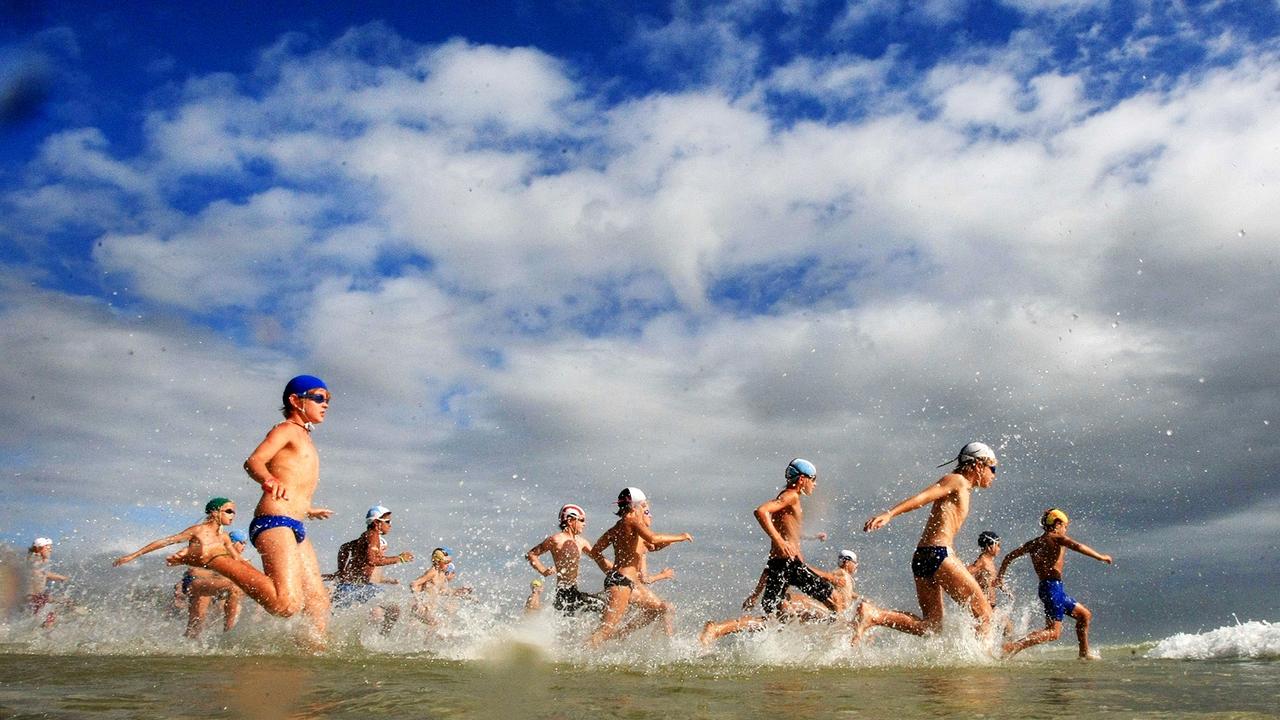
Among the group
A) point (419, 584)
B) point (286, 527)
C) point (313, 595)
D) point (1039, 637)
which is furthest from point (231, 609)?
point (1039, 637)

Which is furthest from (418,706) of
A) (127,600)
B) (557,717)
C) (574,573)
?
(127,600)

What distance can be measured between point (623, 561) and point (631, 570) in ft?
0.54

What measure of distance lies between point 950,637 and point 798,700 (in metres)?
4.22

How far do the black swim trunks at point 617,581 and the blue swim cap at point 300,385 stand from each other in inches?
160

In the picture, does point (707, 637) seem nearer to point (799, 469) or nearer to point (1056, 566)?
point (799, 469)

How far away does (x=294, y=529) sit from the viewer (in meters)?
6.31

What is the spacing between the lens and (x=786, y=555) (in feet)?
31.2

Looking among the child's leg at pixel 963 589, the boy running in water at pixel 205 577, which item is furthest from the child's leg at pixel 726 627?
the boy running in water at pixel 205 577

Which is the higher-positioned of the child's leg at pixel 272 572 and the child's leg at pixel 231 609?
the child's leg at pixel 272 572

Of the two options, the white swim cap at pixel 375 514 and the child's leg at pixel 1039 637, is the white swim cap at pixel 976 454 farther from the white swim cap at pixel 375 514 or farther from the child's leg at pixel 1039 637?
the white swim cap at pixel 375 514

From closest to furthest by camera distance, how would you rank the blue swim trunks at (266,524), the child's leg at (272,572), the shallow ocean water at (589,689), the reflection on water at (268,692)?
the reflection on water at (268,692), the shallow ocean water at (589,689), the child's leg at (272,572), the blue swim trunks at (266,524)

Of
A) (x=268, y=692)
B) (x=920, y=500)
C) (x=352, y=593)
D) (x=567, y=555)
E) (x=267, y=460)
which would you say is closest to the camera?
(x=268, y=692)

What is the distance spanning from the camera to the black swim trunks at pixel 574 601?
9688 millimetres

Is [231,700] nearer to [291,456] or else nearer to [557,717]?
[557,717]
